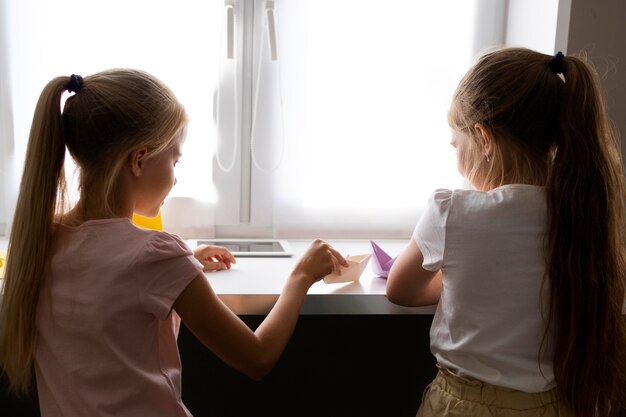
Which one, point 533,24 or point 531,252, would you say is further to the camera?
point 533,24

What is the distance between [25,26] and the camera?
1464 millimetres

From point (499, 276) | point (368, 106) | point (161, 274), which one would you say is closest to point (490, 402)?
point (499, 276)

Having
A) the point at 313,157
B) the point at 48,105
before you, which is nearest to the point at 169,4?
the point at 313,157

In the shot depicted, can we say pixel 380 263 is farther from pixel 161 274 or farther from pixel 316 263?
pixel 161 274

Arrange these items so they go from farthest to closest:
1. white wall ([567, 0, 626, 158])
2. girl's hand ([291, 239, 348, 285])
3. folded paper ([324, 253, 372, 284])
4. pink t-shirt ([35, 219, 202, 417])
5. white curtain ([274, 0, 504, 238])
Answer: white curtain ([274, 0, 504, 238]) → white wall ([567, 0, 626, 158]) → folded paper ([324, 253, 372, 284]) → girl's hand ([291, 239, 348, 285]) → pink t-shirt ([35, 219, 202, 417])

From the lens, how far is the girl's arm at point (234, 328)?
89cm

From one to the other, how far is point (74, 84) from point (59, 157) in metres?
0.10

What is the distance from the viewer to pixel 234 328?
3.02ft

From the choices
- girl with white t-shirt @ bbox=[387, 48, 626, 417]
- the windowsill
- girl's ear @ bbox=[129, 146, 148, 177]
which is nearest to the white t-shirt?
girl with white t-shirt @ bbox=[387, 48, 626, 417]

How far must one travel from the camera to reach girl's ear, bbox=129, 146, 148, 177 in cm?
92

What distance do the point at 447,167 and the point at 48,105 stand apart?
3.31 feet

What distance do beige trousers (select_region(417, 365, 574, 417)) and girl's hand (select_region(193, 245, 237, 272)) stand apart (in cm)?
49

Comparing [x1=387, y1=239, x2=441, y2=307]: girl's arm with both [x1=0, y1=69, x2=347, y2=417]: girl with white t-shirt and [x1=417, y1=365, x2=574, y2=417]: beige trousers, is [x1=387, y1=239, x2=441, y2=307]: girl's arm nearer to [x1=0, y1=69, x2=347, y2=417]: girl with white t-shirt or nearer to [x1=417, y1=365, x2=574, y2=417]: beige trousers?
[x1=417, y1=365, x2=574, y2=417]: beige trousers

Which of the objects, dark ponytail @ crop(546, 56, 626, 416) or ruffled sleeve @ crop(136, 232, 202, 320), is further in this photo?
dark ponytail @ crop(546, 56, 626, 416)
